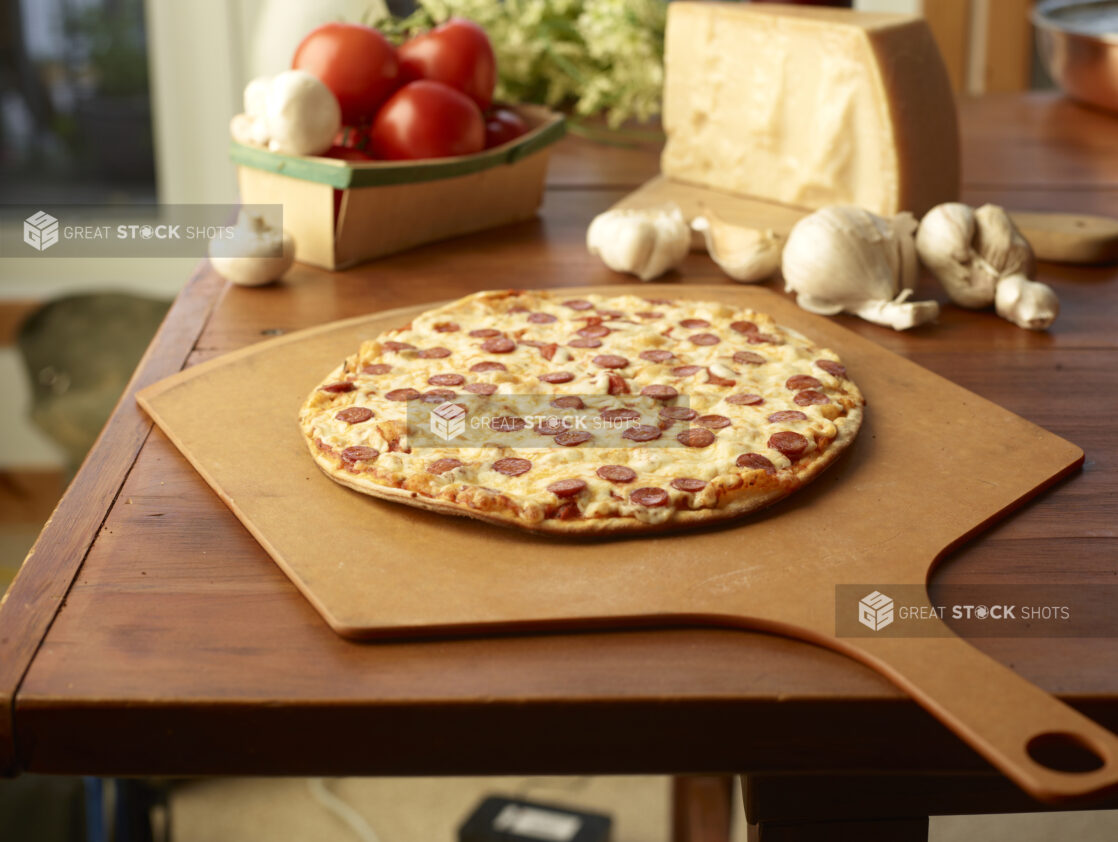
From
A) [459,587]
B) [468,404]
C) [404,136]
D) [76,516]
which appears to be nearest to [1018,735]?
[459,587]

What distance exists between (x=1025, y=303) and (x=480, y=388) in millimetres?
634

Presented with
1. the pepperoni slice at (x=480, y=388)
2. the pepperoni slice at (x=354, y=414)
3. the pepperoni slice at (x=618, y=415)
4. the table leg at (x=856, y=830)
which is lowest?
the table leg at (x=856, y=830)

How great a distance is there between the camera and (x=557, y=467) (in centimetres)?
93

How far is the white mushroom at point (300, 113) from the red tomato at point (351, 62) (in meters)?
0.07

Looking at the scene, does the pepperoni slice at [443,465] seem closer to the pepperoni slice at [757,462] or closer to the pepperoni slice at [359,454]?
the pepperoni slice at [359,454]

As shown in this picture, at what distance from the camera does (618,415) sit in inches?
39.9

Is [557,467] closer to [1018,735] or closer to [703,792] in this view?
[1018,735]

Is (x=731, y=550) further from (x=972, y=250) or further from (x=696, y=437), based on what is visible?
(x=972, y=250)

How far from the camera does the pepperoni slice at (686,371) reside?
1090 millimetres

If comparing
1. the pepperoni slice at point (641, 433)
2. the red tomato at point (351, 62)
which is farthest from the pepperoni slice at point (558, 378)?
the red tomato at point (351, 62)

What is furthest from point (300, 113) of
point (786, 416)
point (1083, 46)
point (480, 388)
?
point (1083, 46)

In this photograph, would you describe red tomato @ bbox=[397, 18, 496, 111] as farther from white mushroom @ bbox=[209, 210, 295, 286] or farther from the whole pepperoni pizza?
the whole pepperoni pizza

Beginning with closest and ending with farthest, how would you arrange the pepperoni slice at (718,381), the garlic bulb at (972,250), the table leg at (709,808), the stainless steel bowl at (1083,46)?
the pepperoni slice at (718,381), the garlic bulb at (972,250), the table leg at (709,808), the stainless steel bowl at (1083,46)

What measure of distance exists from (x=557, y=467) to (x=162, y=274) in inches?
96.5
